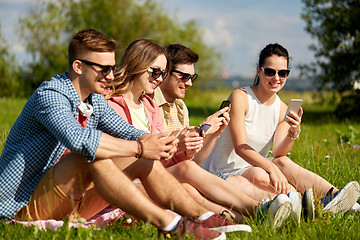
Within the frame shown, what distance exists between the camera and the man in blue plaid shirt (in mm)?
2824

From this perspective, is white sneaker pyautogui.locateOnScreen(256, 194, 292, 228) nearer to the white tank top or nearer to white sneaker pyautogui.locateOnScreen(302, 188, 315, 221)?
white sneaker pyautogui.locateOnScreen(302, 188, 315, 221)

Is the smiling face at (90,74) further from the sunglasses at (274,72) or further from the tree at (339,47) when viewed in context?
the tree at (339,47)

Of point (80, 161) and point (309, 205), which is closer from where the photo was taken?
point (80, 161)

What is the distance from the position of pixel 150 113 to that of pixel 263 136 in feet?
3.65

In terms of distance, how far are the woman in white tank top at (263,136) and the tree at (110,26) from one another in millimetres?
19748

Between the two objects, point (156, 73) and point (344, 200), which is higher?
point (156, 73)

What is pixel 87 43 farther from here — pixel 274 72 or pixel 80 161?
pixel 274 72

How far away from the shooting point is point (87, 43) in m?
3.22

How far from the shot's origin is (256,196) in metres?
3.71

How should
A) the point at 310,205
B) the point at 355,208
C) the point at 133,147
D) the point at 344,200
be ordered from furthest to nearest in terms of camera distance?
the point at 355,208, the point at 344,200, the point at 310,205, the point at 133,147

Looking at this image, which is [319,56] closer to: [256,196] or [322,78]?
[322,78]

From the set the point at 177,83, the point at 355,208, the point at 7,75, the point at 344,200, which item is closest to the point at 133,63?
the point at 177,83

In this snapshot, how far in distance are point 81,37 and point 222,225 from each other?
1648 mm

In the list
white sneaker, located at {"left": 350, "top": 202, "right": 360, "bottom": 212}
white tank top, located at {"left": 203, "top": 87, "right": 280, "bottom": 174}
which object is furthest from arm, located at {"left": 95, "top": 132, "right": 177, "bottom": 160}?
white sneaker, located at {"left": 350, "top": 202, "right": 360, "bottom": 212}
